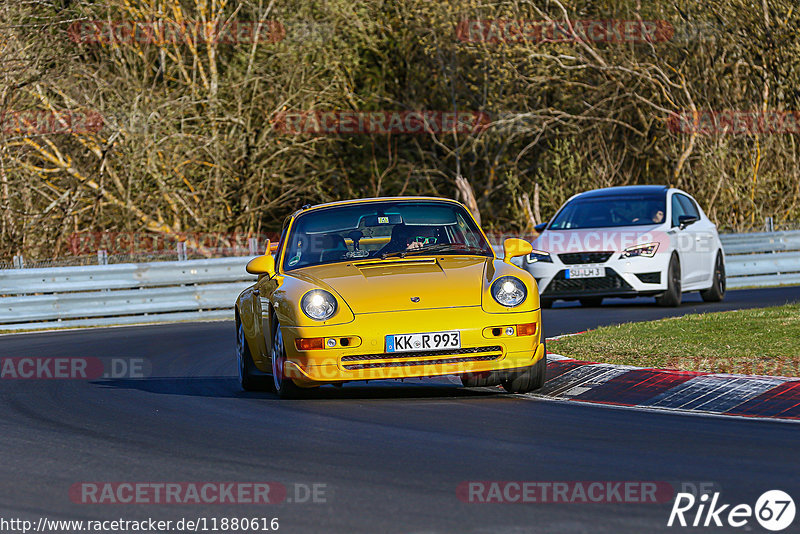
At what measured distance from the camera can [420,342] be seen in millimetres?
8977

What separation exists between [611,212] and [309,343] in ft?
33.9

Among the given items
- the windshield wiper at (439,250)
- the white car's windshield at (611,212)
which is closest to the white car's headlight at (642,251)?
the white car's windshield at (611,212)

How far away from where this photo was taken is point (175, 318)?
21.2 metres

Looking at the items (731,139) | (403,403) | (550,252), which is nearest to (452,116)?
(731,139)

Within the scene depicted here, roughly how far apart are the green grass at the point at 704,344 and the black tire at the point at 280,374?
8.48 ft

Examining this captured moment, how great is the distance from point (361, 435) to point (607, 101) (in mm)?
24435

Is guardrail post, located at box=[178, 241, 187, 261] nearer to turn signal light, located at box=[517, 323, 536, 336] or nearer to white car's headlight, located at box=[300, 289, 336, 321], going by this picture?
white car's headlight, located at box=[300, 289, 336, 321]

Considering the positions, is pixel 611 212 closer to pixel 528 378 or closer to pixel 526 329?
pixel 528 378

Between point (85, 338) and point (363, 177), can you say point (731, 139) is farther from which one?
point (85, 338)

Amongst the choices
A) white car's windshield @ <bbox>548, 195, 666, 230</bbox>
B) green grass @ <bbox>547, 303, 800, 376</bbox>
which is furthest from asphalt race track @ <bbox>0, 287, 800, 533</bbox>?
white car's windshield @ <bbox>548, 195, 666, 230</bbox>

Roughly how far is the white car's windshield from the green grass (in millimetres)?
4128

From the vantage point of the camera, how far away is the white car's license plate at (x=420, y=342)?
8.98 meters

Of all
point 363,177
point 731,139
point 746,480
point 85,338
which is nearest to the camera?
point 746,480

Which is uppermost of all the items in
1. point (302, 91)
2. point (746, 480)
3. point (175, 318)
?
point (302, 91)
